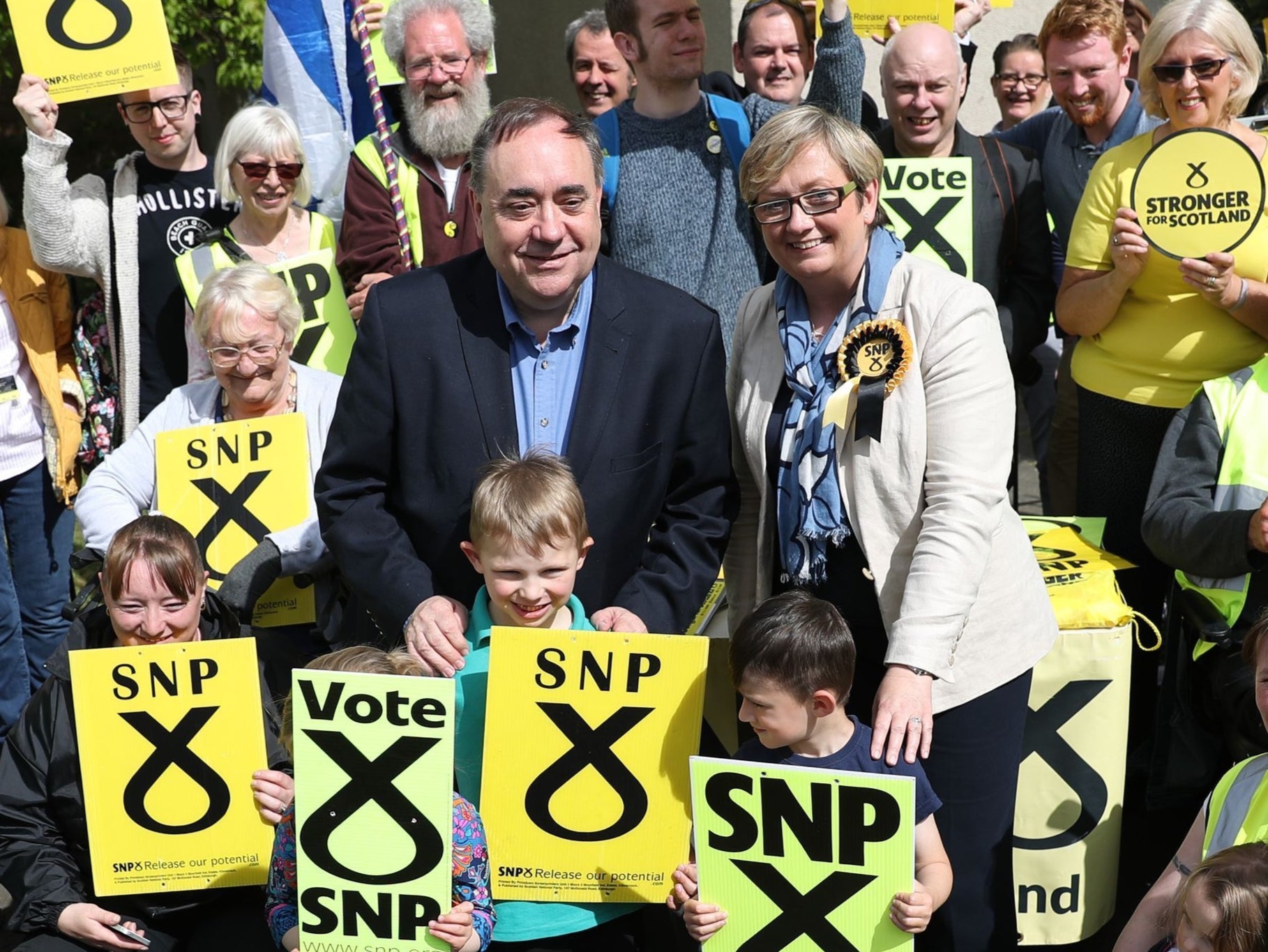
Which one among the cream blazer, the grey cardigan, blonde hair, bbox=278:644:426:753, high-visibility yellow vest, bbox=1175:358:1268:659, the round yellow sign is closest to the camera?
the cream blazer

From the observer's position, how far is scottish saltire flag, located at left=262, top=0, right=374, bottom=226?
5.86 m

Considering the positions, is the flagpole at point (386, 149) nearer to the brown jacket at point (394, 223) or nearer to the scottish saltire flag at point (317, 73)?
the brown jacket at point (394, 223)

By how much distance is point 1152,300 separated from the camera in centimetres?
428

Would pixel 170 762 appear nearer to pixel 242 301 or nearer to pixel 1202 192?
pixel 242 301

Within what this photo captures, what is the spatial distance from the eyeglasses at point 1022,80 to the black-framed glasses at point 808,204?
164 inches

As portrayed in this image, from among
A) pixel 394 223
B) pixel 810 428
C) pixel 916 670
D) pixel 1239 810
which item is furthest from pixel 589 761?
pixel 394 223

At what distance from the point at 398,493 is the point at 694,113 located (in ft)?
5.77

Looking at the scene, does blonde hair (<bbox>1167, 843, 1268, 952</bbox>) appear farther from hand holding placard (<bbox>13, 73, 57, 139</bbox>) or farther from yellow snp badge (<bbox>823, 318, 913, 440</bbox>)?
hand holding placard (<bbox>13, 73, 57, 139</bbox>)

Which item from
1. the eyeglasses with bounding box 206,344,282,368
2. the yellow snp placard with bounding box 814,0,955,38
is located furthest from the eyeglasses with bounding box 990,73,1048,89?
the eyeglasses with bounding box 206,344,282,368

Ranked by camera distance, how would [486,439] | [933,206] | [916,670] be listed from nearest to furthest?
[916,670] → [486,439] → [933,206]

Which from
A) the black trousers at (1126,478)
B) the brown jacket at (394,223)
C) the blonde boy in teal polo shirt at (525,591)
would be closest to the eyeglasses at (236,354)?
the brown jacket at (394,223)

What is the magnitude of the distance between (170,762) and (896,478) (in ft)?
5.38

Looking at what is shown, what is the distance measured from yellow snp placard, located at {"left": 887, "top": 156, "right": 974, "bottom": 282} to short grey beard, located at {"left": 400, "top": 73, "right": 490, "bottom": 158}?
4.44 feet

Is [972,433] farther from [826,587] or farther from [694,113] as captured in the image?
[694,113]
